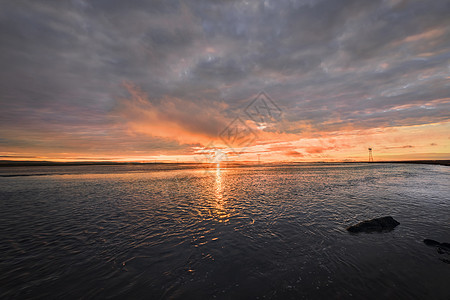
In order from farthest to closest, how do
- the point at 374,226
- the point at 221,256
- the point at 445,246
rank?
the point at 374,226 < the point at 445,246 < the point at 221,256

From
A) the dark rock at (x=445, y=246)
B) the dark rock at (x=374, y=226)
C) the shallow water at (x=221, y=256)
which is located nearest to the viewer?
the shallow water at (x=221, y=256)

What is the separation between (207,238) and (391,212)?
16.4 metres

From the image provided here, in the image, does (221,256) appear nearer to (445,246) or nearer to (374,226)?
(374,226)

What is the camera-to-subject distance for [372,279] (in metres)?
6.90

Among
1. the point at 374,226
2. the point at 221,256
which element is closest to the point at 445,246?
the point at 374,226

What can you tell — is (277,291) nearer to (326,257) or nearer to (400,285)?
(326,257)

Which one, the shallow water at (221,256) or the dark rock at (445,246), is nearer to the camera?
the shallow water at (221,256)

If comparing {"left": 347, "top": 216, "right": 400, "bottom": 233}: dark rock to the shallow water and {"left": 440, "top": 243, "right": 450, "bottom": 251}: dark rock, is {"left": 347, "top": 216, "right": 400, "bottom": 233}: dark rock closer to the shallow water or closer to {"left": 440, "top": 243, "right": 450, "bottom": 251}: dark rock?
the shallow water

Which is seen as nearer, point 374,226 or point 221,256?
point 221,256

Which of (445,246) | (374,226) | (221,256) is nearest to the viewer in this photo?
(221,256)

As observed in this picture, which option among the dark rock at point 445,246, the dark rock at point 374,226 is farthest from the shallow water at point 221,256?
the dark rock at point 445,246

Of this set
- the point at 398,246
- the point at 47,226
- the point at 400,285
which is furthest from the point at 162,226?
the point at 398,246

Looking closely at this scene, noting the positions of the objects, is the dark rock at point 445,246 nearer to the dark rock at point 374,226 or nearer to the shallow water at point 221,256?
the shallow water at point 221,256

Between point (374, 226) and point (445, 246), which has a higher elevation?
point (374, 226)
